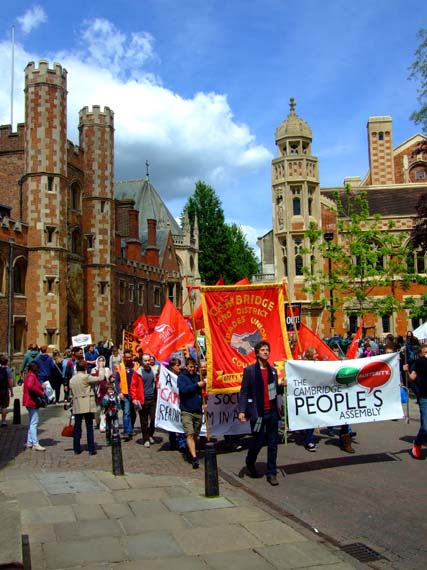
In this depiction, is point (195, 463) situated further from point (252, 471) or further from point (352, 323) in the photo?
point (352, 323)

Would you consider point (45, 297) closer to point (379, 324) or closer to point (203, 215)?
point (379, 324)

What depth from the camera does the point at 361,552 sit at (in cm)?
580

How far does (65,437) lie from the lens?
13016 mm

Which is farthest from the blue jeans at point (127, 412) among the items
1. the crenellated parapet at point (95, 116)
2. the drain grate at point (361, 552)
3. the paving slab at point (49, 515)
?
the crenellated parapet at point (95, 116)

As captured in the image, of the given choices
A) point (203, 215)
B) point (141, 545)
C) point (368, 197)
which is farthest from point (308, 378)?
point (203, 215)

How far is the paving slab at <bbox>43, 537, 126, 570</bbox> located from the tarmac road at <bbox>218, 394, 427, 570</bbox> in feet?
7.00

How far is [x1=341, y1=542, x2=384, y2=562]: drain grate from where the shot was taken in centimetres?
564

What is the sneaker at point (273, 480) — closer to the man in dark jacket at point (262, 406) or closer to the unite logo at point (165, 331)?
the man in dark jacket at point (262, 406)

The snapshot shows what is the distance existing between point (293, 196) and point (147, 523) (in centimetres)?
3428

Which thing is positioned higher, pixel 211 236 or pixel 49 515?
pixel 211 236

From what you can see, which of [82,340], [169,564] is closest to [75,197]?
[82,340]

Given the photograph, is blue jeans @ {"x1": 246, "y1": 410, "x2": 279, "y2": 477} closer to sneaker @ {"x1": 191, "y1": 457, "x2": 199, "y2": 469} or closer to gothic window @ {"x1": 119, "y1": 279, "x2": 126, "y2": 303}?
sneaker @ {"x1": 191, "y1": 457, "x2": 199, "y2": 469}

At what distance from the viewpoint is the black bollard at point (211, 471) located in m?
7.65

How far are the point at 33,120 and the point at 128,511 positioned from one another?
31629mm
